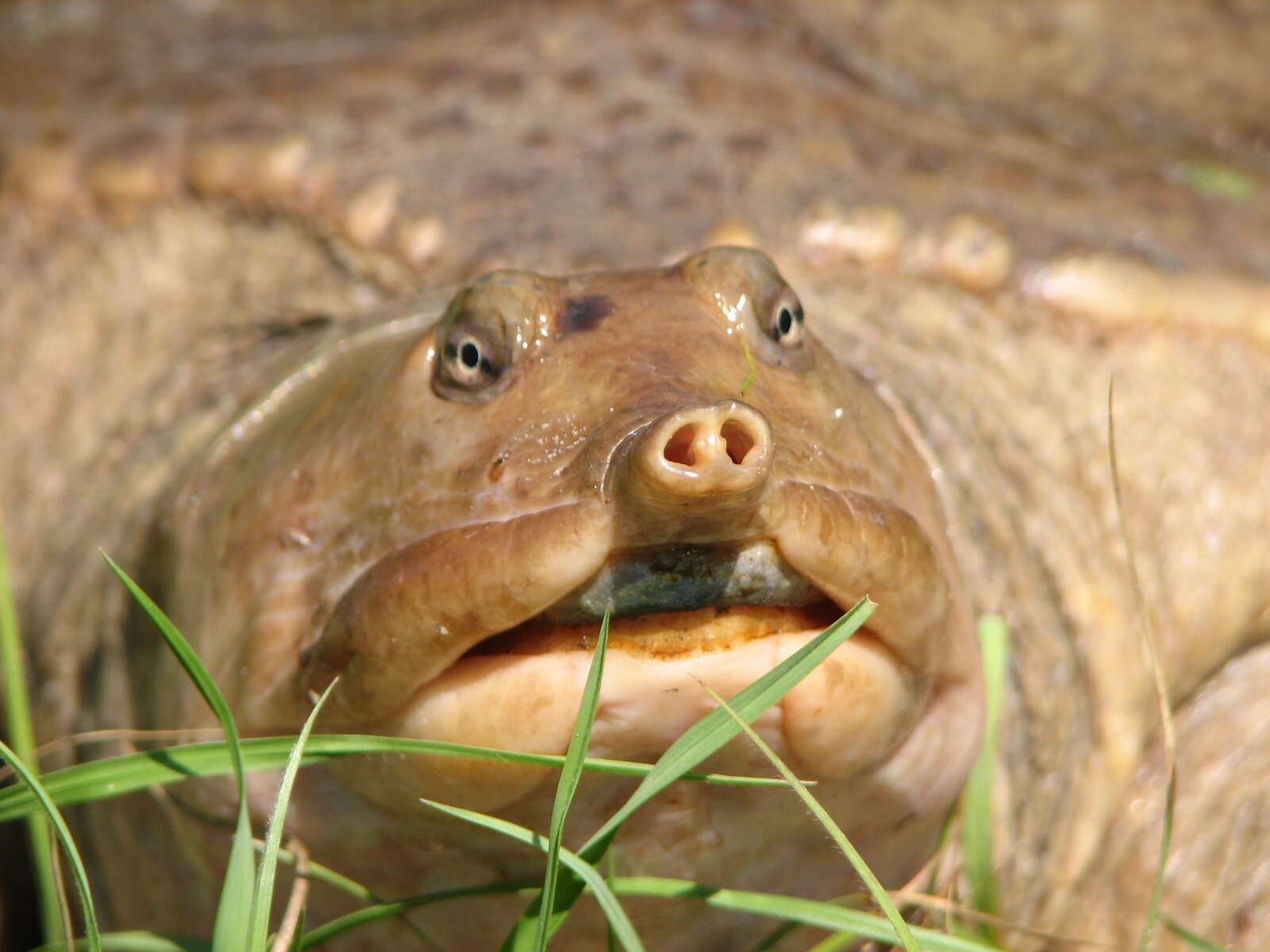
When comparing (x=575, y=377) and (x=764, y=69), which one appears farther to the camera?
(x=764, y=69)

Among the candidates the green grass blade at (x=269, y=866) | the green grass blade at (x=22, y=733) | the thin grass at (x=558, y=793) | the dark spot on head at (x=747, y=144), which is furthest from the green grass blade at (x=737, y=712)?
the dark spot on head at (x=747, y=144)

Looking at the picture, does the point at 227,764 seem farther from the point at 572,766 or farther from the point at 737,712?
the point at 737,712

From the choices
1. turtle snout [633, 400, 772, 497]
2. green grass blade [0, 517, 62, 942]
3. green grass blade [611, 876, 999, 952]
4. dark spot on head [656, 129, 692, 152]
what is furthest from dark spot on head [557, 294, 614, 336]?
dark spot on head [656, 129, 692, 152]

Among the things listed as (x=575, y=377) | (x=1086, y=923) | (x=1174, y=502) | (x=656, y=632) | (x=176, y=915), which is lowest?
(x=1086, y=923)

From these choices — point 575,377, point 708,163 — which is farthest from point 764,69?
point 575,377

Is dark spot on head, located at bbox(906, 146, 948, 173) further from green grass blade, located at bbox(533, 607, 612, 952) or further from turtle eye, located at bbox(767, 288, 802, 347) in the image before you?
green grass blade, located at bbox(533, 607, 612, 952)

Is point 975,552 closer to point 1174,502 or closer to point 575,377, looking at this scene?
point 1174,502
